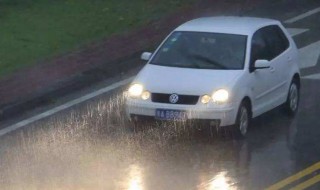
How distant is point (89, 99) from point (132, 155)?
3893mm

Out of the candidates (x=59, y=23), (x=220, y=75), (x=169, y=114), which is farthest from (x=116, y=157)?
(x=59, y=23)

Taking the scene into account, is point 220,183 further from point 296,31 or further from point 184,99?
point 296,31

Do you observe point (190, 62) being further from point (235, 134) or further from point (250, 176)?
point (250, 176)

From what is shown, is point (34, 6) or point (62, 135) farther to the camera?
point (34, 6)

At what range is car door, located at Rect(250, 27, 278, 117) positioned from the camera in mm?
14218

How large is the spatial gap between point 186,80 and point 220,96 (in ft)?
Result: 1.89

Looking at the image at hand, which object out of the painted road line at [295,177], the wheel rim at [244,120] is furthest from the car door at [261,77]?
the painted road line at [295,177]

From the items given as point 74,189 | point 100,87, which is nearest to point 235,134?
point 74,189

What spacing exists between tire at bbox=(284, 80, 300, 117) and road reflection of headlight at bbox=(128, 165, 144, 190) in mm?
3723

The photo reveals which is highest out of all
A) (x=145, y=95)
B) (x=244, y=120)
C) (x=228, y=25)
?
(x=228, y=25)

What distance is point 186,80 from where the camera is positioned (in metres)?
13.7

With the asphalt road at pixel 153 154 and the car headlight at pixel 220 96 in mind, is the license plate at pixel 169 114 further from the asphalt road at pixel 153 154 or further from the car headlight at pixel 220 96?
the car headlight at pixel 220 96

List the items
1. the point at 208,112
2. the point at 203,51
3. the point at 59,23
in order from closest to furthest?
the point at 208,112
the point at 203,51
the point at 59,23

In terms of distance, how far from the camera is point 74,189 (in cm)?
1141
